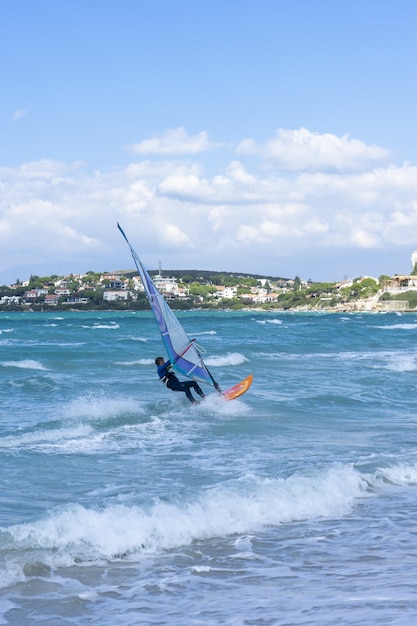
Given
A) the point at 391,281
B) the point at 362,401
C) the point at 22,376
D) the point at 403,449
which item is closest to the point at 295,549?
the point at 403,449

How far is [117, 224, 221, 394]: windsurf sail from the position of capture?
1700 cm

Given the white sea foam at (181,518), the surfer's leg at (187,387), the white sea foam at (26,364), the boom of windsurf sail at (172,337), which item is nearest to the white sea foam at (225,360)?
the white sea foam at (26,364)

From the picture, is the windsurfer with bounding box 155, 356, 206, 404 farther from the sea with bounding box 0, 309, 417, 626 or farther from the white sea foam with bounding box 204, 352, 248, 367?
the white sea foam with bounding box 204, 352, 248, 367

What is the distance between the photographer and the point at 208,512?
→ 8656 millimetres

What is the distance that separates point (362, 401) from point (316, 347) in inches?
881

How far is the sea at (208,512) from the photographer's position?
6215 millimetres

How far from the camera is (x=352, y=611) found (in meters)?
5.89

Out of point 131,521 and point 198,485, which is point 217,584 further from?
point 198,485

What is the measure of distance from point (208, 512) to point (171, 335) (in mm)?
8728

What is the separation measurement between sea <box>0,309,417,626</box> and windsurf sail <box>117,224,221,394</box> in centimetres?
89

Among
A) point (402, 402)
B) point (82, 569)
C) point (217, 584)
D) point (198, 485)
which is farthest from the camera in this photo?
point (402, 402)

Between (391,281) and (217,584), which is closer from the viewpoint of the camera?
(217,584)

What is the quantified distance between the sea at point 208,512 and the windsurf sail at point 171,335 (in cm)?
89

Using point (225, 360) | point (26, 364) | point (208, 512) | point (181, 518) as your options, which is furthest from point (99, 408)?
point (225, 360)
